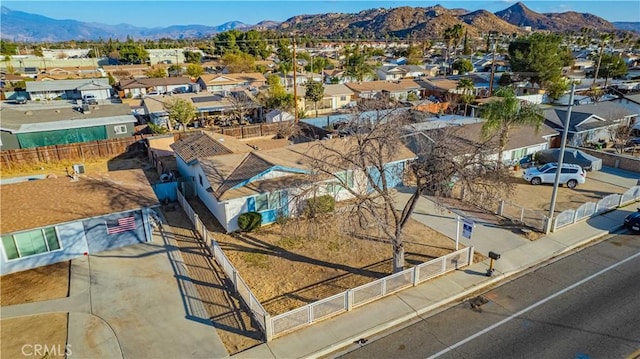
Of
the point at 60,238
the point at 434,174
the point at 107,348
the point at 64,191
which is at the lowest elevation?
the point at 107,348

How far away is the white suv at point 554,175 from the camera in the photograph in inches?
1043

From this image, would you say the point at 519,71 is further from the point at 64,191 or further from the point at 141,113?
the point at 64,191

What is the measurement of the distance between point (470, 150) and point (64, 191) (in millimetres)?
19957

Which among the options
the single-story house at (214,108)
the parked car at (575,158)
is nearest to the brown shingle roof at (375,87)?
the single-story house at (214,108)

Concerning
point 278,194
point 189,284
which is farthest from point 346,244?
point 189,284

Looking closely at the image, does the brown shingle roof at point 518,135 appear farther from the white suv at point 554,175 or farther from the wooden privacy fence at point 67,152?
the wooden privacy fence at point 67,152

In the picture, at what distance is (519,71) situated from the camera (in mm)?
64188

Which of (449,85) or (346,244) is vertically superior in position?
(449,85)

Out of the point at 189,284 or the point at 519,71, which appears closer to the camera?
the point at 189,284

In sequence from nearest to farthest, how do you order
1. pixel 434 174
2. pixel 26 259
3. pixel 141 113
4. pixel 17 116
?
pixel 434 174, pixel 26 259, pixel 17 116, pixel 141 113

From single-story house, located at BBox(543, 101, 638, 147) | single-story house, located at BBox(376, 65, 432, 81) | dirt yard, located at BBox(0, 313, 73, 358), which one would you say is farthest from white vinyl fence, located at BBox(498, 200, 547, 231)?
single-story house, located at BBox(376, 65, 432, 81)

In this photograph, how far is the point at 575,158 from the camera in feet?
98.9

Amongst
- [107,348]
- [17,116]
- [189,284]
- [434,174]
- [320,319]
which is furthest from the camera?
[17,116]

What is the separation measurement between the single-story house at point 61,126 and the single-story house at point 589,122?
4219 centimetres
